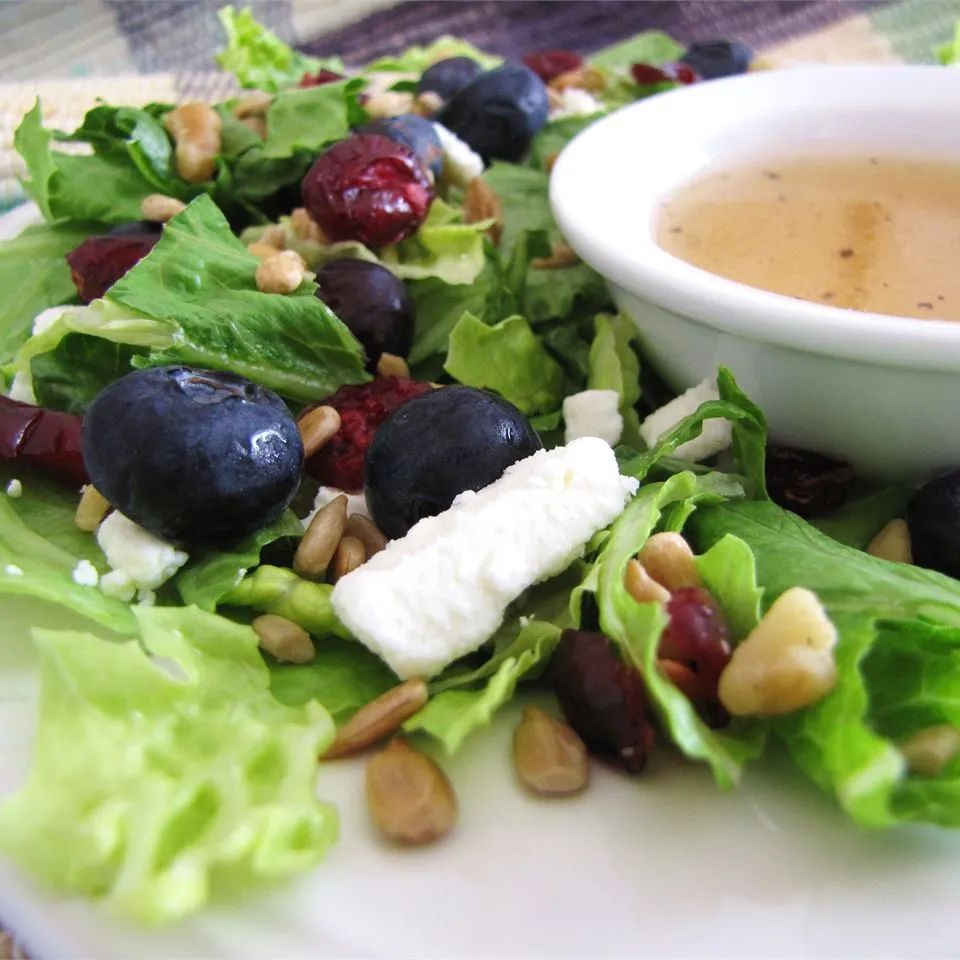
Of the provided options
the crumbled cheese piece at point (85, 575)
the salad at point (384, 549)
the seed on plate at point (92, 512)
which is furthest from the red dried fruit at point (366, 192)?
the crumbled cheese piece at point (85, 575)

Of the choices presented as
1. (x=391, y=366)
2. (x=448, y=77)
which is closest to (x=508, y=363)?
(x=391, y=366)

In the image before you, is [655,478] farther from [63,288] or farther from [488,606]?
[63,288]

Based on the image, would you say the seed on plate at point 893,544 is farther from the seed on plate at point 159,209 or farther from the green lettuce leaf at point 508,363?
the seed on plate at point 159,209

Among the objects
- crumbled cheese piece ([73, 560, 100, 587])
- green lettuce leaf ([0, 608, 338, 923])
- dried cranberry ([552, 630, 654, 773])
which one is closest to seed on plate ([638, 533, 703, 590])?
dried cranberry ([552, 630, 654, 773])

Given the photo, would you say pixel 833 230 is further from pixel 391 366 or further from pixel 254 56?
pixel 254 56

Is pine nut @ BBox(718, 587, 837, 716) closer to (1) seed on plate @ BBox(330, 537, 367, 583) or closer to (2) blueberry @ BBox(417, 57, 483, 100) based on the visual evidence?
(1) seed on plate @ BBox(330, 537, 367, 583)

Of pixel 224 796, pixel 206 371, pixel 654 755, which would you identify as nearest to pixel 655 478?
pixel 654 755
